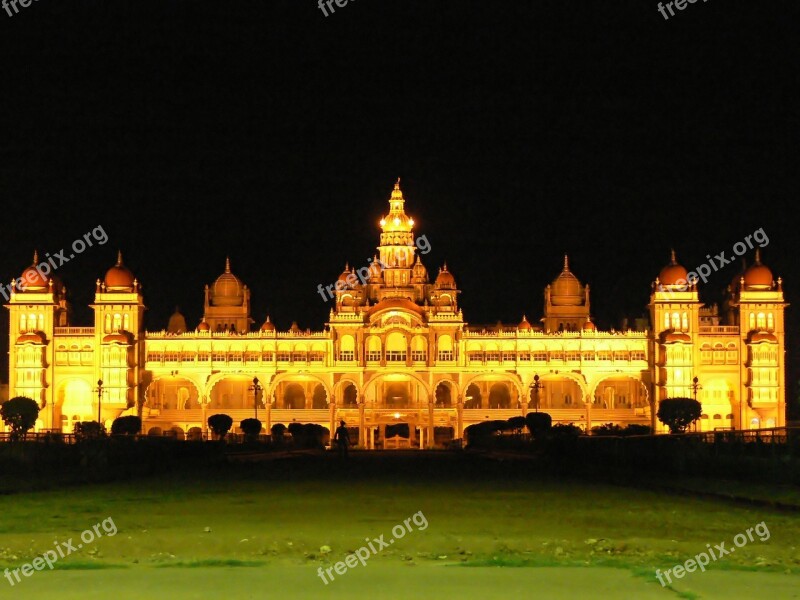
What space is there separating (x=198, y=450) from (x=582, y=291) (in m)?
64.8

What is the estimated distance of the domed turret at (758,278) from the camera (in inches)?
4028

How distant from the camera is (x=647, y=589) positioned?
12.0 metres

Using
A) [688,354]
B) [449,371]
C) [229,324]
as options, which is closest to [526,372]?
[449,371]

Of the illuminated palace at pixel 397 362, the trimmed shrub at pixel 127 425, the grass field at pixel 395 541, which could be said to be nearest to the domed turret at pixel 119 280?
the illuminated palace at pixel 397 362

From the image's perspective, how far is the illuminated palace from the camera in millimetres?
99375

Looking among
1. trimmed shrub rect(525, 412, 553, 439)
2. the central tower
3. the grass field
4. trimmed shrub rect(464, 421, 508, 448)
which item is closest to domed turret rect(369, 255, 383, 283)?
the central tower

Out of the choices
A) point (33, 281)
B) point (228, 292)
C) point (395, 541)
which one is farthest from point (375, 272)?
point (395, 541)

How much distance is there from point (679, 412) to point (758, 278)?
70.6ft

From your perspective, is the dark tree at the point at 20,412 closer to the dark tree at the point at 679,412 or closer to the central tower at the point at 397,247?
the central tower at the point at 397,247

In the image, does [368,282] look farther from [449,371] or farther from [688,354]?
[688,354]

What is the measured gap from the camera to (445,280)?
11056 centimetres

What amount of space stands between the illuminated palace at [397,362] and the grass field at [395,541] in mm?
71725

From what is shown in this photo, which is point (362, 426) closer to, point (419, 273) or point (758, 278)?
point (419, 273)

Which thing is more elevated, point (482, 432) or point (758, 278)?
point (758, 278)
